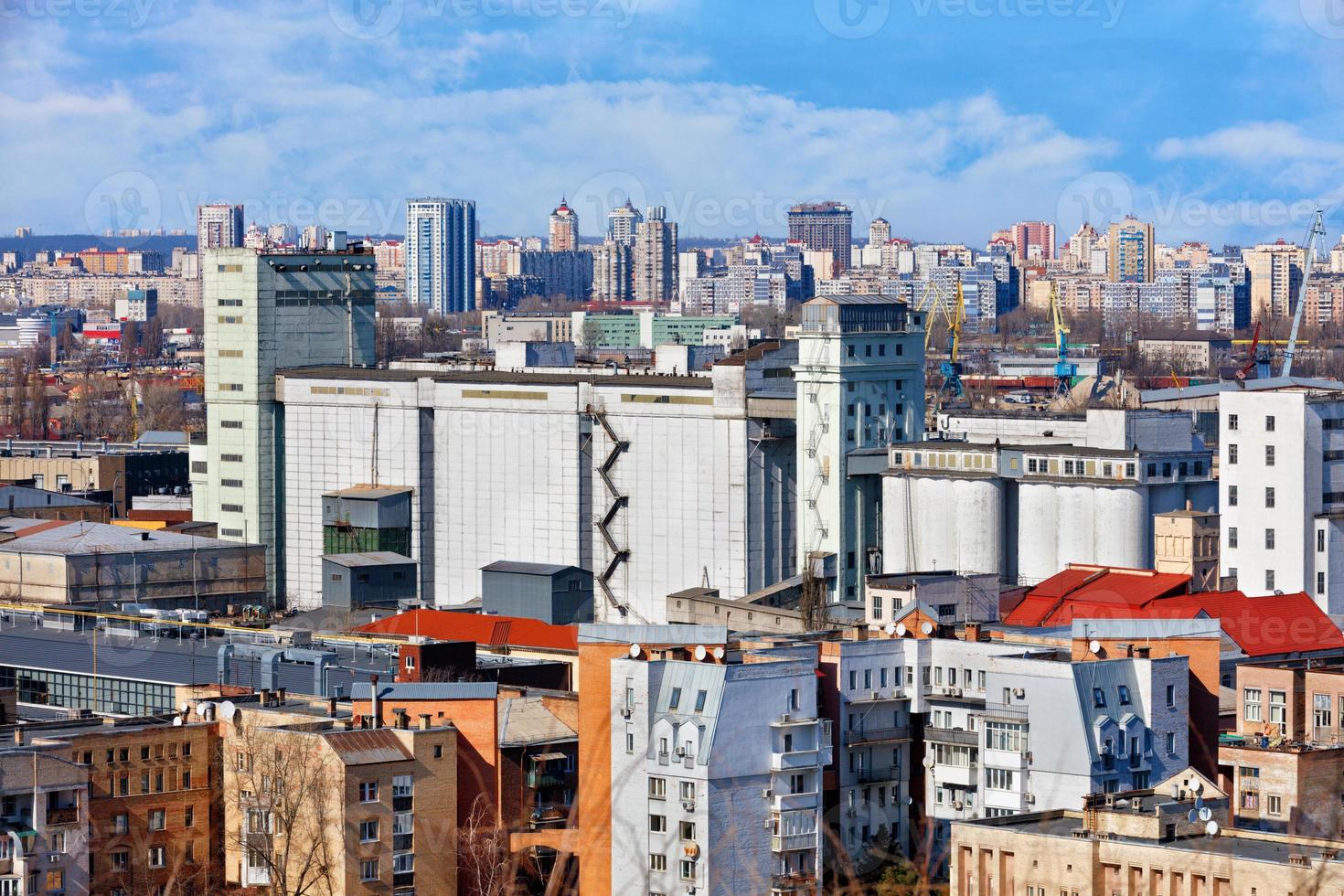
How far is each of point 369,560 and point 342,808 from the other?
2347 cm

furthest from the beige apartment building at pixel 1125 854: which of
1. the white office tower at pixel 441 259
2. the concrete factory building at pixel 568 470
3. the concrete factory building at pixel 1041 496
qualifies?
the white office tower at pixel 441 259

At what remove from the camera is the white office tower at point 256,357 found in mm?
47688

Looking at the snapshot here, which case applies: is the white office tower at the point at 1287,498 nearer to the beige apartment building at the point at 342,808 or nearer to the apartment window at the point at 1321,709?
the apartment window at the point at 1321,709

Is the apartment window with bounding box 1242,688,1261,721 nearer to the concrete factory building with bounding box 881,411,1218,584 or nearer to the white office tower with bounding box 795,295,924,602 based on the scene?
the concrete factory building with bounding box 881,411,1218,584

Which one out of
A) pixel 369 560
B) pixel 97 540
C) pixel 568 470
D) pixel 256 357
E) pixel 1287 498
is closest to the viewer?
pixel 1287 498

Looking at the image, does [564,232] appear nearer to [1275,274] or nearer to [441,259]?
[441,259]

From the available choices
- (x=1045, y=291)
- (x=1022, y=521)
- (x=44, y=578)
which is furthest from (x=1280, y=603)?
(x=1045, y=291)

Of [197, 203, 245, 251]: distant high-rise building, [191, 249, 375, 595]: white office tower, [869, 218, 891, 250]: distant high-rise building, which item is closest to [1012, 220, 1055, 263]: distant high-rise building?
[869, 218, 891, 250]: distant high-rise building

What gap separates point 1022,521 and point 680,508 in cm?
605

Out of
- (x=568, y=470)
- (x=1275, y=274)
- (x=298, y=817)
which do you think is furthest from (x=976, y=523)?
(x=1275, y=274)

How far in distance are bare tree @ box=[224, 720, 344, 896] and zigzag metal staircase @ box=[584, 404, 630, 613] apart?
2171 centimetres

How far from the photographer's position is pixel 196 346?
12812 cm

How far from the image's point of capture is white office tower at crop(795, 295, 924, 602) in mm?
40156

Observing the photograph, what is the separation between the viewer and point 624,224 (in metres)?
164
